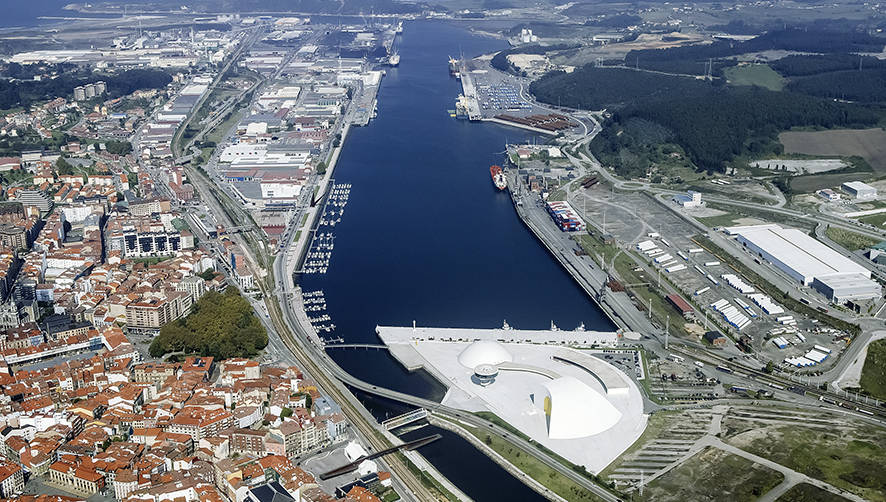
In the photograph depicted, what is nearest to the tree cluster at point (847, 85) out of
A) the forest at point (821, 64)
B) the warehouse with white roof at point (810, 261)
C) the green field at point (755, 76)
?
the green field at point (755, 76)

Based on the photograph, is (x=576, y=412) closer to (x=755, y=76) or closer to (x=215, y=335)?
(x=215, y=335)

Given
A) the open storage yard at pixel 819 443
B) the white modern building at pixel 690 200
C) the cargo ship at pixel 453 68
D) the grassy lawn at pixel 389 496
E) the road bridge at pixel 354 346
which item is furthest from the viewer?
the cargo ship at pixel 453 68

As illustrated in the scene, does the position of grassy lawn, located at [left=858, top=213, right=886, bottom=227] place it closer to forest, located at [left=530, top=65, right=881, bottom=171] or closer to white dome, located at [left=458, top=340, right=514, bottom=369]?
forest, located at [left=530, top=65, right=881, bottom=171]

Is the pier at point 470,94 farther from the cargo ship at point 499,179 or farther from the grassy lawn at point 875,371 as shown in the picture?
the grassy lawn at point 875,371

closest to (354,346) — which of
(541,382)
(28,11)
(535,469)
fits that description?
(541,382)

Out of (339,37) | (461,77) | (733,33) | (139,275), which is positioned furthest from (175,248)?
(733,33)

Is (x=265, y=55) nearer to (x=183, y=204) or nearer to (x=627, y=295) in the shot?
(x=183, y=204)

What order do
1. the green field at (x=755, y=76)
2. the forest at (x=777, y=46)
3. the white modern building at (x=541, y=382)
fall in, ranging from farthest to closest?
1. the forest at (x=777, y=46)
2. the green field at (x=755, y=76)
3. the white modern building at (x=541, y=382)
